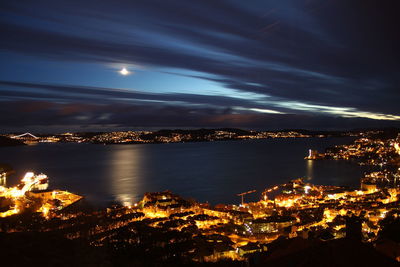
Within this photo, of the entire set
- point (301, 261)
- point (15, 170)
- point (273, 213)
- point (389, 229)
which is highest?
point (301, 261)

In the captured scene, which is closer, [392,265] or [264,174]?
[392,265]

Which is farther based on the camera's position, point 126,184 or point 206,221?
point 126,184

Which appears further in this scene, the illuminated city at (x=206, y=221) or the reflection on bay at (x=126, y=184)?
the reflection on bay at (x=126, y=184)

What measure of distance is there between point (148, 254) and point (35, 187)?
56.9 ft

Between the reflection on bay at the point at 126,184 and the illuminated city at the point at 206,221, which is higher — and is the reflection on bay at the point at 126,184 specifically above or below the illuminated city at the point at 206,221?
below

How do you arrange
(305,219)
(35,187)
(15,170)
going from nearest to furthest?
1. (305,219)
2. (35,187)
3. (15,170)

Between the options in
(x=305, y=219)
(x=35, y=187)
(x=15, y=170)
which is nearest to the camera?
(x=305, y=219)

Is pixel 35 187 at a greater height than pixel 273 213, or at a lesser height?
lesser

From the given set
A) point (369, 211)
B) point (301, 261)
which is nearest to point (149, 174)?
point (369, 211)

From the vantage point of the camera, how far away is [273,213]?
12102 mm

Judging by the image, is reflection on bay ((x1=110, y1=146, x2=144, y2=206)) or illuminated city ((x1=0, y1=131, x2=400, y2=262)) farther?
reflection on bay ((x1=110, y1=146, x2=144, y2=206))

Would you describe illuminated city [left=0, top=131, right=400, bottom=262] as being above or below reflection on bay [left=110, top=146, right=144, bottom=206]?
above

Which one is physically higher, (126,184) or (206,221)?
(206,221)

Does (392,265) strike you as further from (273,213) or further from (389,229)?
(273,213)
